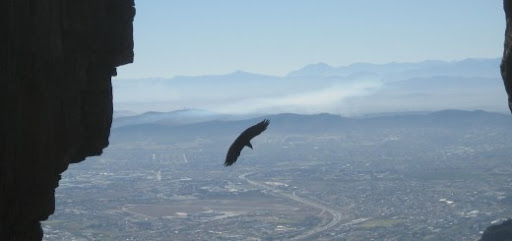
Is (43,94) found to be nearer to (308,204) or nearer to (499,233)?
(499,233)

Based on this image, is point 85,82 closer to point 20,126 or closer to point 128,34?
point 128,34

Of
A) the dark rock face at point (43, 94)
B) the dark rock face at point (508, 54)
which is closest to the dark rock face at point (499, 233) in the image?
the dark rock face at point (508, 54)

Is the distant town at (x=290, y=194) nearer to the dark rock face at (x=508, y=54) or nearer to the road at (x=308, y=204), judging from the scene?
the road at (x=308, y=204)

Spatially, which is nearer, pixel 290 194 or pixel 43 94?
pixel 43 94

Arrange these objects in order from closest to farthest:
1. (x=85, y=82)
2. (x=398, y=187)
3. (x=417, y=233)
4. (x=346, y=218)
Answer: (x=85, y=82)
(x=417, y=233)
(x=346, y=218)
(x=398, y=187)

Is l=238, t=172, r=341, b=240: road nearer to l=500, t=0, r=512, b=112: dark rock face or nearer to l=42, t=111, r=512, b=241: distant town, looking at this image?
l=42, t=111, r=512, b=241: distant town

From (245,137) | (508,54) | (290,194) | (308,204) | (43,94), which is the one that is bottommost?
(308,204)

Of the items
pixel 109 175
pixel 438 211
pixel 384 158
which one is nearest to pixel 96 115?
pixel 438 211

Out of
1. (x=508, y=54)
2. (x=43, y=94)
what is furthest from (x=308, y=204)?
(x=43, y=94)
